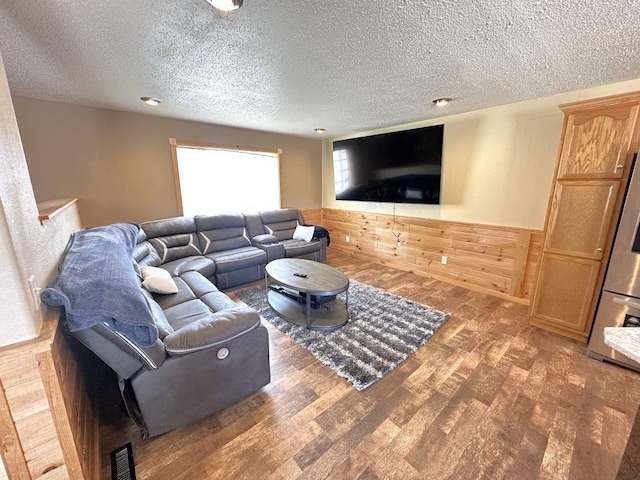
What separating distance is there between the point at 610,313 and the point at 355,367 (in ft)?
6.80

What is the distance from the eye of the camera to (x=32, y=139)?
107 inches

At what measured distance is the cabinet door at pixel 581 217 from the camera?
2.06 m

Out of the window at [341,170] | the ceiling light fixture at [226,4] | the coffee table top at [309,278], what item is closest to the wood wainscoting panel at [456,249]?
the window at [341,170]

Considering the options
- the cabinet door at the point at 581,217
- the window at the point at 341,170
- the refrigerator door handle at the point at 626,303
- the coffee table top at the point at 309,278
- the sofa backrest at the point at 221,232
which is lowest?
the coffee table top at the point at 309,278

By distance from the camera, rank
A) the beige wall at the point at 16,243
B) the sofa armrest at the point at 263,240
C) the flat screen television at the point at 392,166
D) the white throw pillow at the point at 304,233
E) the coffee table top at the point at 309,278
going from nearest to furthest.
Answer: the beige wall at the point at 16,243
the coffee table top at the point at 309,278
the flat screen television at the point at 392,166
the sofa armrest at the point at 263,240
the white throw pillow at the point at 304,233

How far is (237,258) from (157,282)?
4.11ft

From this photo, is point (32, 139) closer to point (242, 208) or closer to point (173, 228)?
point (173, 228)

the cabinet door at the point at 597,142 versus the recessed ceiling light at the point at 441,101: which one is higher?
the recessed ceiling light at the point at 441,101

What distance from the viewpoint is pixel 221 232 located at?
3.91 meters

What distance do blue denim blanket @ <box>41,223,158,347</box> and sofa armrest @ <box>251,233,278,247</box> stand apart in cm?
253

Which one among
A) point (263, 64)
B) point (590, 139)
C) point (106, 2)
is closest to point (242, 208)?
point (263, 64)

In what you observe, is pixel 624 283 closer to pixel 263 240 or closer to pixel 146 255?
pixel 263 240

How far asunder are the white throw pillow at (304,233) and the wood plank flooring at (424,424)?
7.64 ft

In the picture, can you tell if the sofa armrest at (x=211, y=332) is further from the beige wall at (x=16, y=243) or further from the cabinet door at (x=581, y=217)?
the cabinet door at (x=581, y=217)
